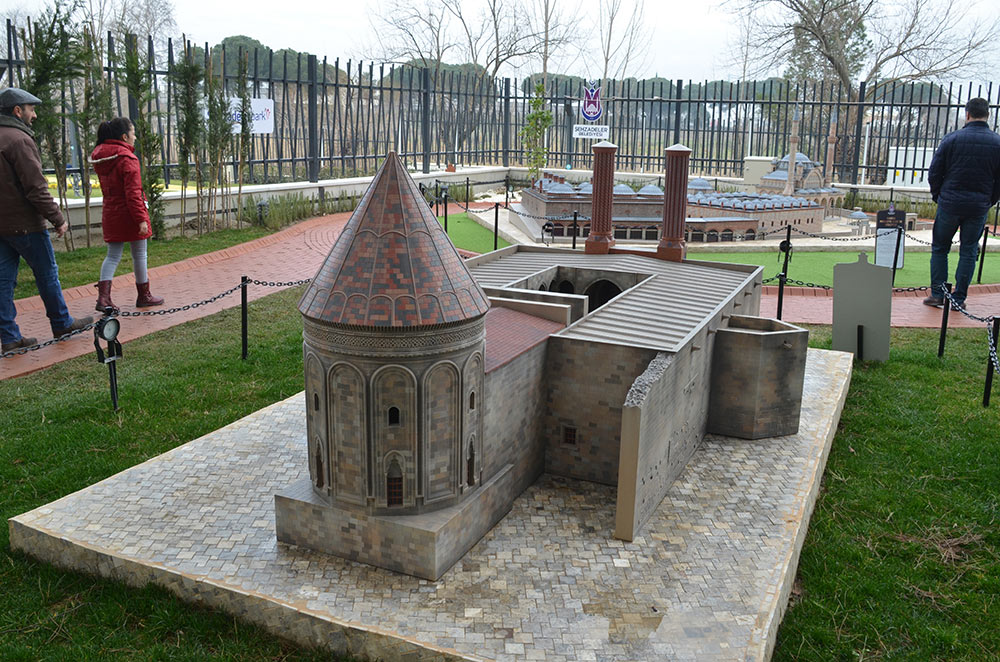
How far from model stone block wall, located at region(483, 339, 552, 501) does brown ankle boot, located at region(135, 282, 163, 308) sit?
24.1ft

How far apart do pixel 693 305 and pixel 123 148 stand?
767cm

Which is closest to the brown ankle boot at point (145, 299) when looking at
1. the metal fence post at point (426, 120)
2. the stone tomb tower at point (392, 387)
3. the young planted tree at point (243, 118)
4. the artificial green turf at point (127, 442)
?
the artificial green turf at point (127, 442)

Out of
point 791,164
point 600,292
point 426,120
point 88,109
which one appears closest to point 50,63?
point 88,109

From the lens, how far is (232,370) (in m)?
9.84

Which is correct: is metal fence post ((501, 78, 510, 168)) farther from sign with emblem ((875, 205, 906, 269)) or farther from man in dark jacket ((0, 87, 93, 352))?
man in dark jacket ((0, 87, 93, 352))

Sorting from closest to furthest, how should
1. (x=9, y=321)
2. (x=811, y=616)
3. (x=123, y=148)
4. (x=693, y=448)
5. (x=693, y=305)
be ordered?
(x=811, y=616)
(x=693, y=448)
(x=693, y=305)
(x=9, y=321)
(x=123, y=148)

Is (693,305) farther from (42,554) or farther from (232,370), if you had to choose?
(42,554)

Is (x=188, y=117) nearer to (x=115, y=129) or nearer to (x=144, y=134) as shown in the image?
(x=144, y=134)

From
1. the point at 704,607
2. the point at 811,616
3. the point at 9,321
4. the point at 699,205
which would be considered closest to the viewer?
the point at 704,607

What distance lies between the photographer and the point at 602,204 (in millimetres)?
10805

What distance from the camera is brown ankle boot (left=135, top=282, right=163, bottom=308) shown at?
1176 centimetres

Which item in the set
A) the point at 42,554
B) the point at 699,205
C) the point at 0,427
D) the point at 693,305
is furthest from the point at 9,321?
the point at 699,205

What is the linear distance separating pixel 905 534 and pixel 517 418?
321 centimetres

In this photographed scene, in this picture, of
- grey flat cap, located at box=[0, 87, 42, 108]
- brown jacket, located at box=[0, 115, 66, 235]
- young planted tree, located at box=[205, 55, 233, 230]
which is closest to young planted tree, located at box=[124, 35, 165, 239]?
young planted tree, located at box=[205, 55, 233, 230]
